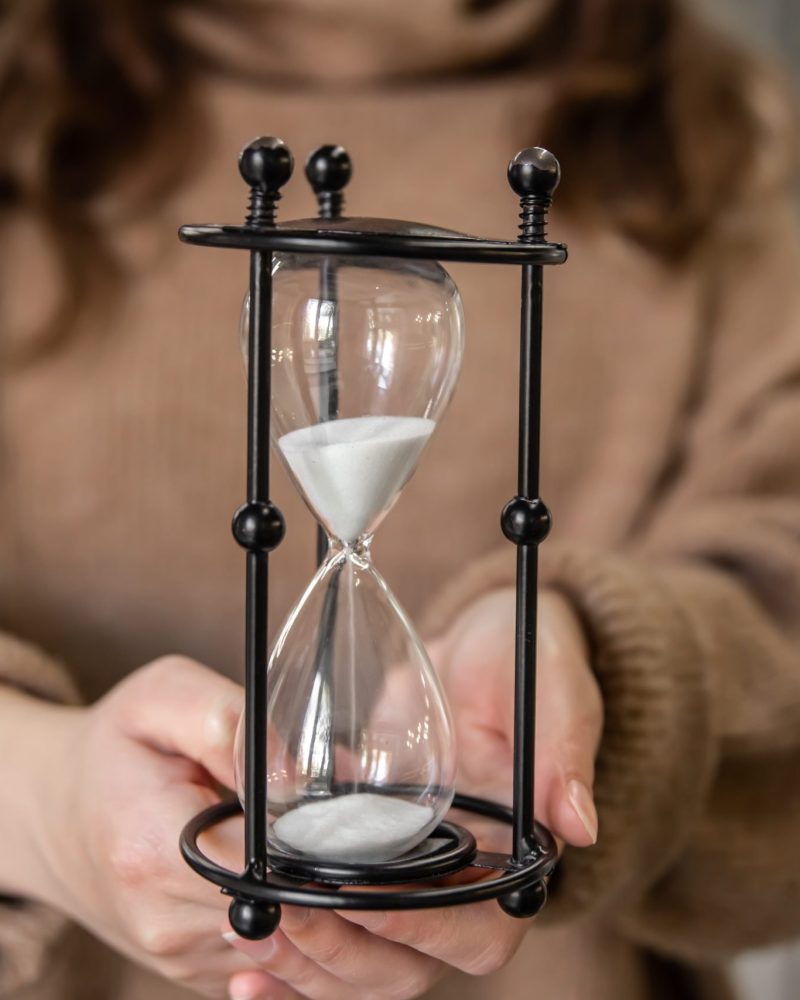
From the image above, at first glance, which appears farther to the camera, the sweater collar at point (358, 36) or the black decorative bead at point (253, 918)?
the sweater collar at point (358, 36)

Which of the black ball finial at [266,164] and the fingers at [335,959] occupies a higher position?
the black ball finial at [266,164]

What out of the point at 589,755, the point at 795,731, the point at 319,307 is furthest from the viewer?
the point at 795,731

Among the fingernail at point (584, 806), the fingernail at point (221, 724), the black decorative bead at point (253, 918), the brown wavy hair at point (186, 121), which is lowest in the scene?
the black decorative bead at point (253, 918)

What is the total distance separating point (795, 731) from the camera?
1056 mm

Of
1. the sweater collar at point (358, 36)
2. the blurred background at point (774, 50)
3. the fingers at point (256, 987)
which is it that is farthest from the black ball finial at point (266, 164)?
the blurred background at point (774, 50)

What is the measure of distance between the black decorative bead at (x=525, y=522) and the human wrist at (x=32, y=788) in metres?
0.36

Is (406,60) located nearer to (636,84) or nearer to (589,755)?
(636,84)

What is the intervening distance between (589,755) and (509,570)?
30 centimetres

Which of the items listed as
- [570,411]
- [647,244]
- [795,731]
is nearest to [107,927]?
[795,731]

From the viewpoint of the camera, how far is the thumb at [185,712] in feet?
1.99

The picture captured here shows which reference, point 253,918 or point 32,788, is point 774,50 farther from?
point 253,918

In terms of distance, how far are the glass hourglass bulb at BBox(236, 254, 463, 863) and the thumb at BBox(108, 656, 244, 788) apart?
0.05m

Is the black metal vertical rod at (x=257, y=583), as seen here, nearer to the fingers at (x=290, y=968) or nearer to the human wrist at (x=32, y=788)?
the fingers at (x=290, y=968)

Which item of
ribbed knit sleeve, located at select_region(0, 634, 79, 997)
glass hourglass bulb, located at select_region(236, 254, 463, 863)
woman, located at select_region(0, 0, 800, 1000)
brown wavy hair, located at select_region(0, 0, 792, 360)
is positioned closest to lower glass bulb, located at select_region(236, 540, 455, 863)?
glass hourglass bulb, located at select_region(236, 254, 463, 863)
